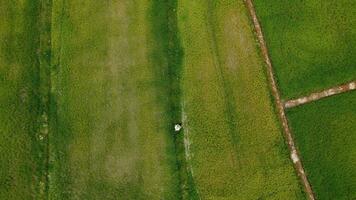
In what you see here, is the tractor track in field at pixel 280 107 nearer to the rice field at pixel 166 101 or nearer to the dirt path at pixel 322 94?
the rice field at pixel 166 101

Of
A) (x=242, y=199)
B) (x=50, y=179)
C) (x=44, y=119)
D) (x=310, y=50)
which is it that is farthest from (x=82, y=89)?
(x=310, y=50)

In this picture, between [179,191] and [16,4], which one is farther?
[16,4]

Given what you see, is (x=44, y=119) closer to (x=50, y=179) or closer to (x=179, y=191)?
(x=50, y=179)

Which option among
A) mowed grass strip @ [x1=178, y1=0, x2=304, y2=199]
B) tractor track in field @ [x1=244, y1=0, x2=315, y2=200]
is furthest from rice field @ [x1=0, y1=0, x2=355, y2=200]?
tractor track in field @ [x1=244, y1=0, x2=315, y2=200]

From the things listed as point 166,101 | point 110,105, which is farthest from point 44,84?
point 166,101

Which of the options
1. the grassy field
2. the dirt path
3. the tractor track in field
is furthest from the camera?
the dirt path

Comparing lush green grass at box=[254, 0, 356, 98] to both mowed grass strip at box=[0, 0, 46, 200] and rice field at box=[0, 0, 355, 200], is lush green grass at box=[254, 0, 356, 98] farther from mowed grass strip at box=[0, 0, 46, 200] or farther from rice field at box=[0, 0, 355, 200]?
mowed grass strip at box=[0, 0, 46, 200]

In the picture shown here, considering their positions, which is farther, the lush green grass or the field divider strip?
the lush green grass
